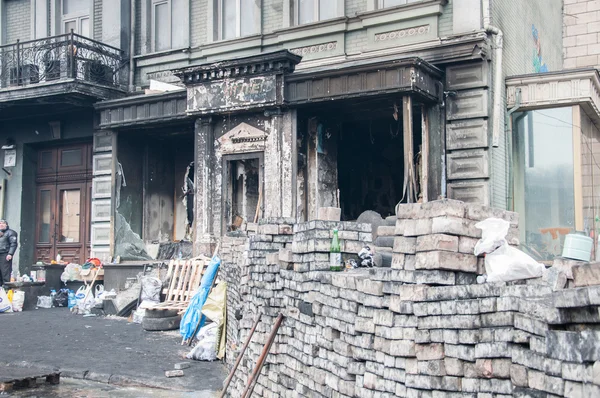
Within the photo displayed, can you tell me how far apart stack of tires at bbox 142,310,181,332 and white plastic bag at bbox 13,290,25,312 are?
4.89 metres

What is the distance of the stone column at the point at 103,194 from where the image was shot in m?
16.2

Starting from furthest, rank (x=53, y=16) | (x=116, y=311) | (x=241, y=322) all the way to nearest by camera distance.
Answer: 1. (x=53, y=16)
2. (x=116, y=311)
3. (x=241, y=322)

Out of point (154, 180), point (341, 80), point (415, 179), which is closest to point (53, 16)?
point (154, 180)

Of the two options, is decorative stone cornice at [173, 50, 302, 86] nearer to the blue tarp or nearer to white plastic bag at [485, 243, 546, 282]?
the blue tarp

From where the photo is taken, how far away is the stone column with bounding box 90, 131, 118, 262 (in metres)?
16.2

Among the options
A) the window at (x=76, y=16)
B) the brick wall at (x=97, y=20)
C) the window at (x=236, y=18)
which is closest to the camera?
the window at (x=236, y=18)

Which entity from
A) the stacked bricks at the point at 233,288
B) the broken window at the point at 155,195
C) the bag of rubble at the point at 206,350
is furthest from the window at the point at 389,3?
the bag of rubble at the point at 206,350

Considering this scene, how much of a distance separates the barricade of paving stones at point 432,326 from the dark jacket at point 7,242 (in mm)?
11848

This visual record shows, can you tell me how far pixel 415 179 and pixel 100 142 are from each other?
8069mm

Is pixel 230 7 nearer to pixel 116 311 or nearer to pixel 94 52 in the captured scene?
pixel 94 52

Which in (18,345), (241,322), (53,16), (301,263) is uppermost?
(53,16)

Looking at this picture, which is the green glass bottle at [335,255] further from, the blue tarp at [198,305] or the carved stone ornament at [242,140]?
the carved stone ornament at [242,140]

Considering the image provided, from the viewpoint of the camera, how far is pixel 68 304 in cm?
1661

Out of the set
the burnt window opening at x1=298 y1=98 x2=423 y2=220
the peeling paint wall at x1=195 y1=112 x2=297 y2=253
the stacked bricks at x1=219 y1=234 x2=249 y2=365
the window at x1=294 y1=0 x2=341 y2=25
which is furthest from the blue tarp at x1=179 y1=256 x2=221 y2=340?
the window at x1=294 y1=0 x2=341 y2=25
